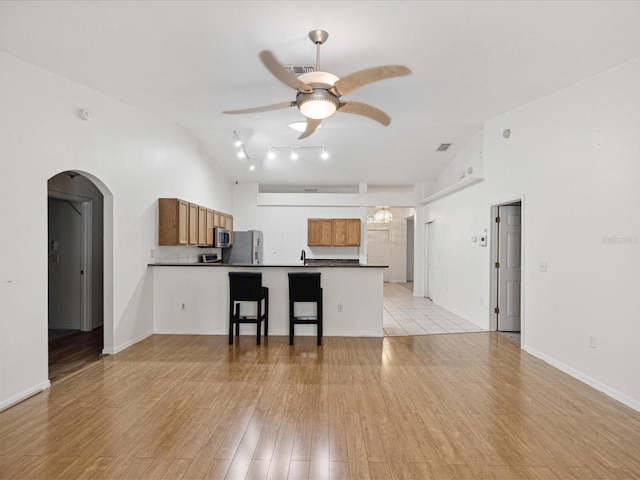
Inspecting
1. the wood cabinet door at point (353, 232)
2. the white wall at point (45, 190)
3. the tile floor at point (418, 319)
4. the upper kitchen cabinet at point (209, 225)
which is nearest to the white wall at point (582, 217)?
the tile floor at point (418, 319)

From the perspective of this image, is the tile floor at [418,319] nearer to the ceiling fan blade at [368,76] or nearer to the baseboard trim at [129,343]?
the baseboard trim at [129,343]

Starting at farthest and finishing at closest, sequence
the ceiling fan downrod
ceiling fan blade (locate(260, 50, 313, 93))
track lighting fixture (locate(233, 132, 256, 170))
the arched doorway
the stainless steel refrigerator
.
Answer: the stainless steel refrigerator → track lighting fixture (locate(233, 132, 256, 170)) → the arched doorway → the ceiling fan downrod → ceiling fan blade (locate(260, 50, 313, 93))

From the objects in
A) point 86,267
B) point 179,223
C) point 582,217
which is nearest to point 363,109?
point 582,217

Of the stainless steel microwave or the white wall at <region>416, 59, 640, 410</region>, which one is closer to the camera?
the white wall at <region>416, 59, 640, 410</region>

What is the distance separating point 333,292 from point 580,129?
131 inches

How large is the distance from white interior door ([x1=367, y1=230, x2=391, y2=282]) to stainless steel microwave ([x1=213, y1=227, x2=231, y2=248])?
232 inches

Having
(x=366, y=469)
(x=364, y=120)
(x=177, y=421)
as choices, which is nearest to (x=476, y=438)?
(x=366, y=469)

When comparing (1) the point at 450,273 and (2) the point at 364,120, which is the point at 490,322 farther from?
(2) the point at 364,120

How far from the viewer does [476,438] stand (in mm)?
2377

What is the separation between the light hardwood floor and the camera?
2.08 m

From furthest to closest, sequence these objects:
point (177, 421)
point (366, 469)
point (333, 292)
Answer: point (333, 292)
point (177, 421)
point (366, 469)

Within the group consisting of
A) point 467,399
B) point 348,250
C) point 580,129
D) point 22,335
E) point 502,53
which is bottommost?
point 467,399

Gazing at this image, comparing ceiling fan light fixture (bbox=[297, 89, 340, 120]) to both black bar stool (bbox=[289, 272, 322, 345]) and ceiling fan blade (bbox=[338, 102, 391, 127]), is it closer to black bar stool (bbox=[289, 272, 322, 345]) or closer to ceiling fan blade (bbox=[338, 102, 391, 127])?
ceiling fan blade (bbox=[338, 102, 391, 127])

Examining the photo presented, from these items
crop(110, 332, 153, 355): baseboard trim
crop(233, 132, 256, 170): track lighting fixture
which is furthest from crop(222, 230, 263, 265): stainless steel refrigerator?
crop(110, 332, 153, 355): baseboard trim
